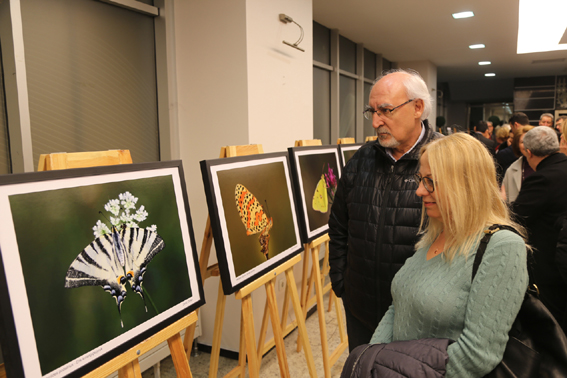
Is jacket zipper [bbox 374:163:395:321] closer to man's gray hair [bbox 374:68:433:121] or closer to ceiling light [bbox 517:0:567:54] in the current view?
man's gray hair [bbox 374:68:433:121]

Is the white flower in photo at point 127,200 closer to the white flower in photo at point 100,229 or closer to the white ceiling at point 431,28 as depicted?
the white flower in photo at point 100,229

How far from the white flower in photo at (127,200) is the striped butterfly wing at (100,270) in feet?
→ 0.35

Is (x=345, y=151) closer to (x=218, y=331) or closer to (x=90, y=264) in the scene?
(x=218, y=331)

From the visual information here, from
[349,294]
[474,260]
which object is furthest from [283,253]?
[474,260]

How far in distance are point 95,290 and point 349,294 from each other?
1.08 m

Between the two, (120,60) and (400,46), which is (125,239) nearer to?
(120,60)

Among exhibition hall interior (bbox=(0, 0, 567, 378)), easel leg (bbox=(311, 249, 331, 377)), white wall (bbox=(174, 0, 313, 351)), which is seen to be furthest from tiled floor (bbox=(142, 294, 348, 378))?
easel leg (bbox=(311, 249, 331, 377))

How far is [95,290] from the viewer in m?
1.15

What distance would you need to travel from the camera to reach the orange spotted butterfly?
1.83 metres

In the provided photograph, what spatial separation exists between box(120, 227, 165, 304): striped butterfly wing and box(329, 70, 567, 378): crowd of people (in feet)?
2.43

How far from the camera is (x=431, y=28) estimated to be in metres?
5.68

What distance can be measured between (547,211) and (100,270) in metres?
2.49

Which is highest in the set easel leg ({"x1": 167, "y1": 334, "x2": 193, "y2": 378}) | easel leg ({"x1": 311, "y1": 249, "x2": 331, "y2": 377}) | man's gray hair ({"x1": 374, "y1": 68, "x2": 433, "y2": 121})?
man's gray hair ({"x1": 374, "y1": 68, "x2": 433, "y2": 121})

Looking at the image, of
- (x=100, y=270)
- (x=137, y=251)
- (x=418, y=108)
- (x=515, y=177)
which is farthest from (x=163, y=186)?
(x=515, y=177)
